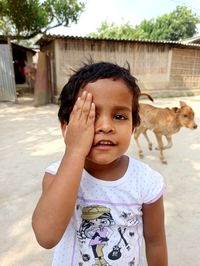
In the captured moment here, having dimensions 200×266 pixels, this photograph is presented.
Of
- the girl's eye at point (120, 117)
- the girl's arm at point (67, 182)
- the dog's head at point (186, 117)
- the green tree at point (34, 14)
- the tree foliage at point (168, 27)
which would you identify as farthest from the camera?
the tree foliage at point (168, 27)

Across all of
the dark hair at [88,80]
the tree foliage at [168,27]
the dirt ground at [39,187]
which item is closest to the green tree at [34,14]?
the dirt ground at [39,187]

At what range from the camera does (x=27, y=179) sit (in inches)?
144

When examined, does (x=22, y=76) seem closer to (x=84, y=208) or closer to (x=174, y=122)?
(x=174, y=122)

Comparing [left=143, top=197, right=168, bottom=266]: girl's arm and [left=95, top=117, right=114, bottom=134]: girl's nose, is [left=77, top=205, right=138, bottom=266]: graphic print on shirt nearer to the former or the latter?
[left=143, top=197, right=168, bottom=266]: girl's arm

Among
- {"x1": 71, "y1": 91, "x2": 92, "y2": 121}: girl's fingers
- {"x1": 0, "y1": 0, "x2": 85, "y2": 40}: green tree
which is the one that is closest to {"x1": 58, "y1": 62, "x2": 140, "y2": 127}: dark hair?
{"x1": 71, "y1": 91, "x2": 92, "y2": 121}: girl's fingers

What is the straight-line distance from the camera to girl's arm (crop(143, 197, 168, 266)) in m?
1.02

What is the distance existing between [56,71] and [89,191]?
10012 mm

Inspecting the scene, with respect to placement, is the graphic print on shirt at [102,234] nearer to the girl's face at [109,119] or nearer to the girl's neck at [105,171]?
the girl's neck at [105,171]

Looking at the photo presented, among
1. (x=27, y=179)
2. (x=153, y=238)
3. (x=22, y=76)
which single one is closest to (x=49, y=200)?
(x=153, y=238)

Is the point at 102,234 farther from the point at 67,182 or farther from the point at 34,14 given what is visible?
the point at 34,14

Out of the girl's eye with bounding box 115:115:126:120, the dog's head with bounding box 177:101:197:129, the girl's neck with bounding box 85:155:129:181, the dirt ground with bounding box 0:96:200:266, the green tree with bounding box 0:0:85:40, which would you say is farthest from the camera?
Answer: the green tree with bounding box 0:0:85:40

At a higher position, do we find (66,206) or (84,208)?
(66,206)

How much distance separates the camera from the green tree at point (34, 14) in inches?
584

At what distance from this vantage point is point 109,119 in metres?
0.84
